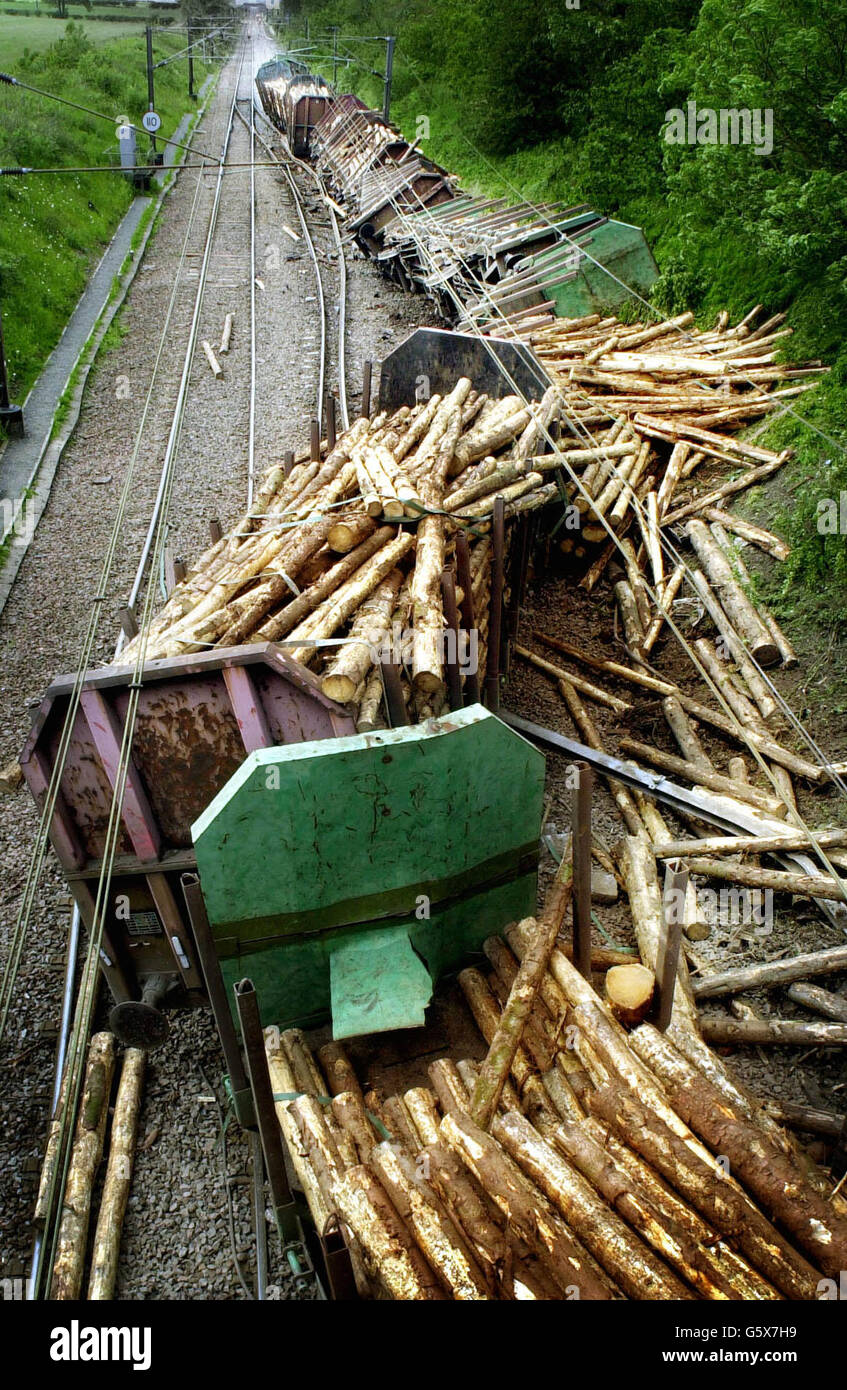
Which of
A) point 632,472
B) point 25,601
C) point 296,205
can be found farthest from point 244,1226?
point 296,205

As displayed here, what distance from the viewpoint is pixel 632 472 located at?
1259 cm

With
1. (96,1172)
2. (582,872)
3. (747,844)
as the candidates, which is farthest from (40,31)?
(96,1172)

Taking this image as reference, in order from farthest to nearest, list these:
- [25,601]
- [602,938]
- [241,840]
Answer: [25,601] < [602,938] < [241,840]

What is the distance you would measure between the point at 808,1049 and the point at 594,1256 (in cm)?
322

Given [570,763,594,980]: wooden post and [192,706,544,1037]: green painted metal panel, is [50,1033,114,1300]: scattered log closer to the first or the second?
[192,706,544,1037]: green painted metal panel

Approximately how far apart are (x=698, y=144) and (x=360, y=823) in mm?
14697

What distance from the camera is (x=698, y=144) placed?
48.3 ft

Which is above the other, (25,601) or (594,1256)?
(25,601)

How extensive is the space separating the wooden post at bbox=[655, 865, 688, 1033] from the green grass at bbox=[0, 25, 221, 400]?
17201 millimetres

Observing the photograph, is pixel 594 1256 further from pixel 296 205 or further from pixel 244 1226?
pixel 296 205

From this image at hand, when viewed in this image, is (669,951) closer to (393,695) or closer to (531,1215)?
(531,1215)

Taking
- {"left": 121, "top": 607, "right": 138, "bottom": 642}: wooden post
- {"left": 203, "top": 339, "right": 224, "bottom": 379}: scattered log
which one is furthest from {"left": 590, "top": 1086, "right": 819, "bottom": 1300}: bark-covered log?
{"left": 203, "top": 339, "right": 224, "bottom": 379}: scattered log

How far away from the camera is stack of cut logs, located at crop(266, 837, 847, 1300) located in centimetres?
367

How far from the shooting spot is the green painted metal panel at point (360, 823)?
5133 mm
